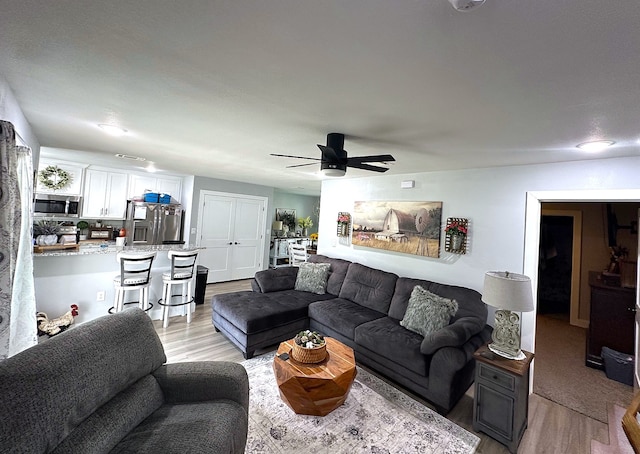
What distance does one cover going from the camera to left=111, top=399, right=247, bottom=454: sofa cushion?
4.42 feet

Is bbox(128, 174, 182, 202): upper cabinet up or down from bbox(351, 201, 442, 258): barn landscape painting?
up

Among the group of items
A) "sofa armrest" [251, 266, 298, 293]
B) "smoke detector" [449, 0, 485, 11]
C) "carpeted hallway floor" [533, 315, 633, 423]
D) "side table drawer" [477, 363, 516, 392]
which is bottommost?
"carpeted hallway floor" [533, 315, 633, 423]

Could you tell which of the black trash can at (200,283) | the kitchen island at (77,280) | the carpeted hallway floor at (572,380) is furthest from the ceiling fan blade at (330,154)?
the black trash can at (200,283)

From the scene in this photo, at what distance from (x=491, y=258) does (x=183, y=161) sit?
14.4ft

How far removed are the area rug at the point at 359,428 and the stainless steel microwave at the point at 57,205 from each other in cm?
484

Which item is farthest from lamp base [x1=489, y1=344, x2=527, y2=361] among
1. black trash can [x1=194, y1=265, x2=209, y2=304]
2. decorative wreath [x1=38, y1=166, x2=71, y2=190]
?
decorative wreath [x1=38, y1=166, x2=71, y2=190]

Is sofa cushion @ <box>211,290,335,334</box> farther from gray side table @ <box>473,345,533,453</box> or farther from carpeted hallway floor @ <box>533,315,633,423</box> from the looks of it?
carpeted hallway floor @ <box>533,315,633,423</box>

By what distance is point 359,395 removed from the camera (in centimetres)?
254

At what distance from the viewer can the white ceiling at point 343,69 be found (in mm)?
976

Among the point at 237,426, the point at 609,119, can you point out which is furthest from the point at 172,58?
the point at 609,119

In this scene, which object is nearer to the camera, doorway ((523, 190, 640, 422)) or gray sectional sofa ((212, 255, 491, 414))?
gray sectional sofa ((212, 255, 491, 414))

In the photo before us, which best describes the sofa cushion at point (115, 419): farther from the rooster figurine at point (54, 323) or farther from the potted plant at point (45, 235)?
the potted plant at point (45, 235)

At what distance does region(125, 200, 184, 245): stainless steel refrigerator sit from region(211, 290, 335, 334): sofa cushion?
2.83 metres

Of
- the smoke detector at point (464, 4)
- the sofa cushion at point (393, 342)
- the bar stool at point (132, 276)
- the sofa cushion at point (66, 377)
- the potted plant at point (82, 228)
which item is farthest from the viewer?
the potted plant at point (82, 228)
